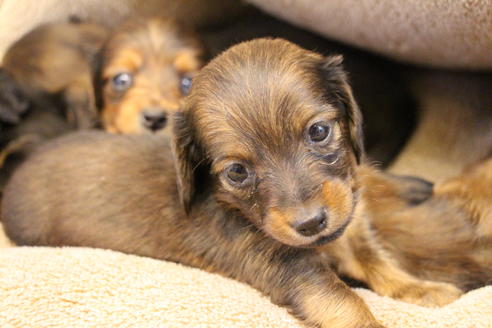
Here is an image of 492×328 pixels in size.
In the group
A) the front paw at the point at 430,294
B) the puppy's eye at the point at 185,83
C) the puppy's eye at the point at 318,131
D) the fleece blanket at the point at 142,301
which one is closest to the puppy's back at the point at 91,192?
the fleece blanket at the point at 142,301

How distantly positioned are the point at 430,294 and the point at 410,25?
1.13 meters

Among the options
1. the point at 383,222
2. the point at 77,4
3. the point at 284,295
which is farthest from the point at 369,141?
the point at 77,4

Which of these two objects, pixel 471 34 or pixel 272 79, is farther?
pixel 471 34

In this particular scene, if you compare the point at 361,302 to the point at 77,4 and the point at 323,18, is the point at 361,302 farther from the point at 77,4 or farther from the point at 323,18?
the point at 77,4

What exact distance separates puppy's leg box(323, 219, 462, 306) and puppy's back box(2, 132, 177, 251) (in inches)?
26.6

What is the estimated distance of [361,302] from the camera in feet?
5.96

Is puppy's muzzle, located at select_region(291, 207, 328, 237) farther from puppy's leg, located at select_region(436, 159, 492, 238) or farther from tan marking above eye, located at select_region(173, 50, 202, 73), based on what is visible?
tan marking above eye, located at select_region(173, 50, 202, 73)

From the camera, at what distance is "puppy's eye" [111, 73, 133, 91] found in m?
2.87

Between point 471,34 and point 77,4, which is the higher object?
point 471,34

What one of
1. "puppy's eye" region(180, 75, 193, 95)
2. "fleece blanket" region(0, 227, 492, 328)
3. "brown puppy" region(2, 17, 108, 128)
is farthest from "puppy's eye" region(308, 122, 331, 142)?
"brown puppy" region(2, 17, 108, 128)

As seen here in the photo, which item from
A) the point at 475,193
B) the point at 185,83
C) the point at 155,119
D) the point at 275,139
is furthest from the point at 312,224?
the point at 185,83

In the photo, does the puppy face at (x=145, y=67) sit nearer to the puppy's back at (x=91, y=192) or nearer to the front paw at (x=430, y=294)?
the puppy's back at (x=91, y=192)

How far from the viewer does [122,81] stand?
2.89 meters

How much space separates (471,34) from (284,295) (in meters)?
1.28
